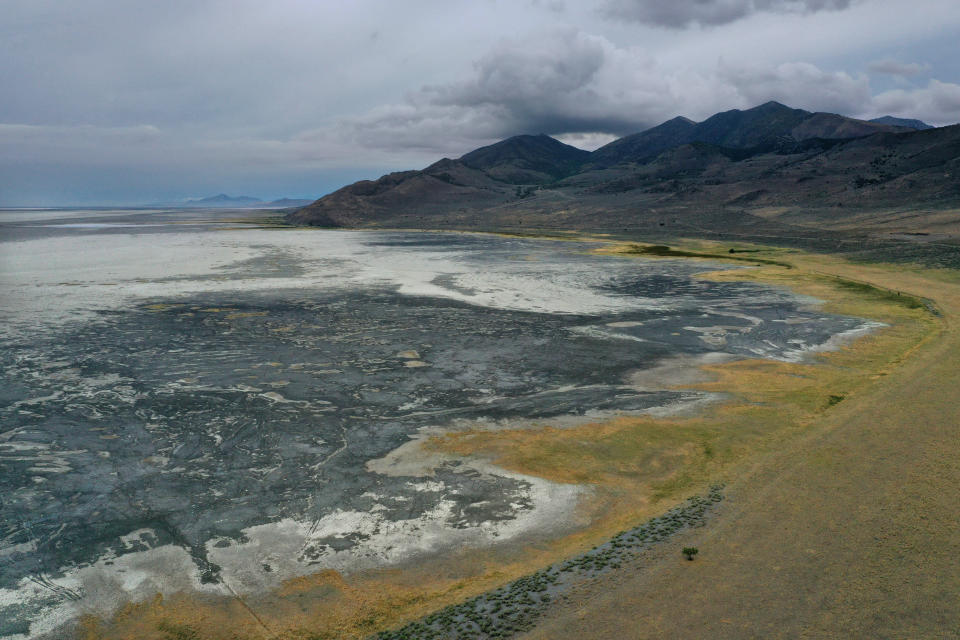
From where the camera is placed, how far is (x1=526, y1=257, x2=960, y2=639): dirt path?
7.01m

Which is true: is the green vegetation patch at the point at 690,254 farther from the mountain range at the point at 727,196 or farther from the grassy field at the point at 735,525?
the grassy field at the point at 735,525

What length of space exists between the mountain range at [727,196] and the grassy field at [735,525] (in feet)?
155

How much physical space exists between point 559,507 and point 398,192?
129 metres

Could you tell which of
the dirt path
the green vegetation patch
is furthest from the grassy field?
the green vegetation patch

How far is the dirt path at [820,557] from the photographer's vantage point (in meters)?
7.01

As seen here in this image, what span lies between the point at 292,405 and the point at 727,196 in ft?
306

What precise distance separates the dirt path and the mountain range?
4952 centimetres

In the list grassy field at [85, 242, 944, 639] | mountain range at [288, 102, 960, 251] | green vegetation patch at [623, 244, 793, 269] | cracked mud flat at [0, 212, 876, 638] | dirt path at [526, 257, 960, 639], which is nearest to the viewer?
dirt path at [526, 257, 960, 639]

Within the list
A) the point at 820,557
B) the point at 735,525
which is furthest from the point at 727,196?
the point at 820,557

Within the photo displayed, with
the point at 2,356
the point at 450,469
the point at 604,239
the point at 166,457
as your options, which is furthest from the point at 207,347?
the point at 604,239

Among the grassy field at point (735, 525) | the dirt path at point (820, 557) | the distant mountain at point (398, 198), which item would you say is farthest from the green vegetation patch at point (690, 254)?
the distant mountain at point (398, 198)

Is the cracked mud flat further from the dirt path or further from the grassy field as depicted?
the dirt path

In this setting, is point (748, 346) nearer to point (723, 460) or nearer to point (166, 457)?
point (723, 460)

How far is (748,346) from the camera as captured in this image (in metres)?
19.9
